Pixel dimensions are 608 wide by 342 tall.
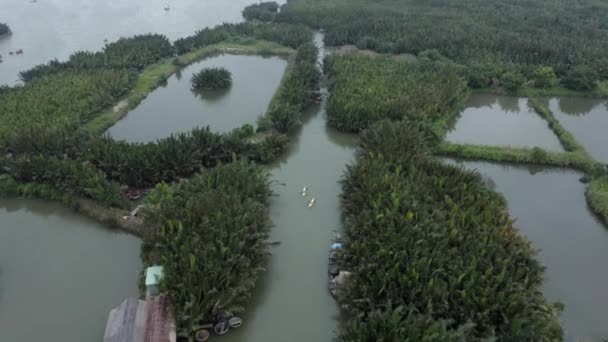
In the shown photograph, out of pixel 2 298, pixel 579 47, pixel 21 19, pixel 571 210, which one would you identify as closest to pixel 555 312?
pixel 571 210

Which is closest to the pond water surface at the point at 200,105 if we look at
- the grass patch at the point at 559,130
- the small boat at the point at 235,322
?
the small boat at the point at 235,322

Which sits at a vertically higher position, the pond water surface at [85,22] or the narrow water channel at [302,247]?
the pond water surface at [85,22]

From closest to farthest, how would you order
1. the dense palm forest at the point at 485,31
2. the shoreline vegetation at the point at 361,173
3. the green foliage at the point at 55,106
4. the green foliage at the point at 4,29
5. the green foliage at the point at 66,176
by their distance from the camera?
the shoreline vegetation at the point at 361,173 → the green foliage at the point at 66,176 → the green foliage at the point at 55,106 → the dense palm forest at the point at 485,31 → the green foliage at the point at 4,29

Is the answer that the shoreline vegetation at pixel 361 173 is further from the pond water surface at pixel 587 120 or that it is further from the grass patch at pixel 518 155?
the pond water surface at pixel 587 120

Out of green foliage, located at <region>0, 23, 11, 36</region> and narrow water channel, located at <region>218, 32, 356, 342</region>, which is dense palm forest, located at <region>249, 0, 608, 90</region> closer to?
narrow water channel, located at <region>218, 32, 356, 342</region>

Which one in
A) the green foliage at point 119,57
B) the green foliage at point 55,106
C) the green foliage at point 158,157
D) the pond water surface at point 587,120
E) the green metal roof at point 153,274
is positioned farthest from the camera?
the green foliage at point 119,57

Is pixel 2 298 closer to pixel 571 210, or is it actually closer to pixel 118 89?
pixel 118 89
